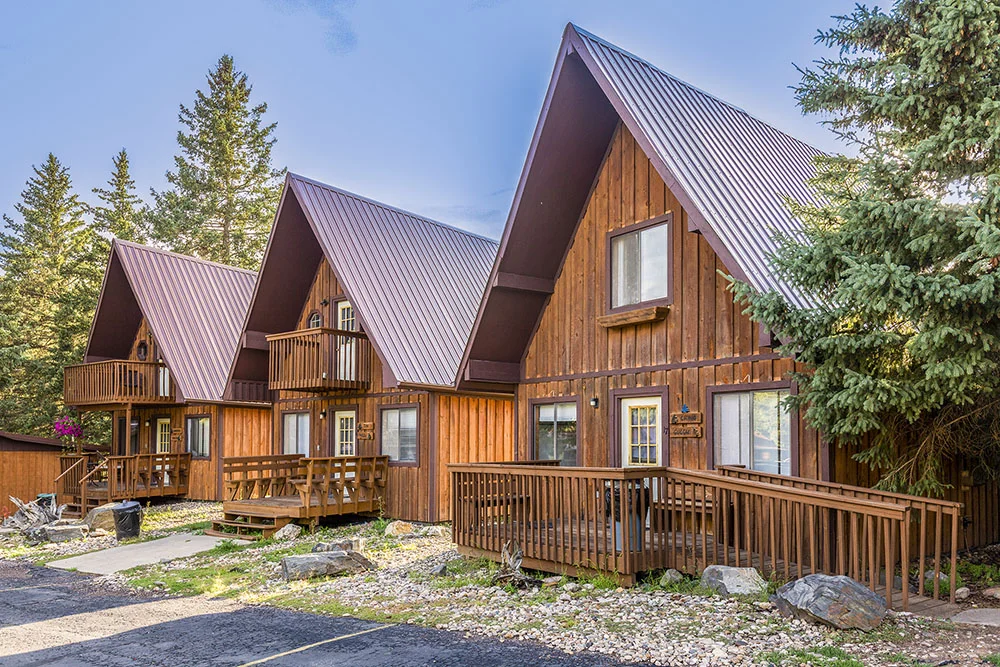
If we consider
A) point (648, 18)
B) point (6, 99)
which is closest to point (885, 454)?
point (648, 18)

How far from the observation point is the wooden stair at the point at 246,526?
14.6 metres

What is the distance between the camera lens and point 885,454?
27.7 ft

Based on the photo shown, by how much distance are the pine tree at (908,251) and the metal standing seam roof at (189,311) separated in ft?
53.0

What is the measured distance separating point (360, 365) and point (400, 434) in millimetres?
1733

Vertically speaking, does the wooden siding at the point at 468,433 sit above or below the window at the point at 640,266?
below

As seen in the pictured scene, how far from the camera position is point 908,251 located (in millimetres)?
7758

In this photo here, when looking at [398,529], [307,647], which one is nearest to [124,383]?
[398,529]

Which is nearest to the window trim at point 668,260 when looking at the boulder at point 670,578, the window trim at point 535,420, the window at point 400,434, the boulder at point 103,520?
the window trim at point 535,420

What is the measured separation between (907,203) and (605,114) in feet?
19.0

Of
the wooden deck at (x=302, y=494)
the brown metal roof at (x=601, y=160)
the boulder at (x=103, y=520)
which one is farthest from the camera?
the boulder at (x=103, y=520)

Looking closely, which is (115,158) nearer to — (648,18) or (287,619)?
(648,18)

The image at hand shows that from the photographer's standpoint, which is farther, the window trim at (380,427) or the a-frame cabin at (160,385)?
the a-frame cabin at (160,385)

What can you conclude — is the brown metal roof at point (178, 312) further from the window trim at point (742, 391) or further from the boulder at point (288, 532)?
the window trim at point (742, 391)

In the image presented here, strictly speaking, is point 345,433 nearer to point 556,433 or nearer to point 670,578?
point 556,433
